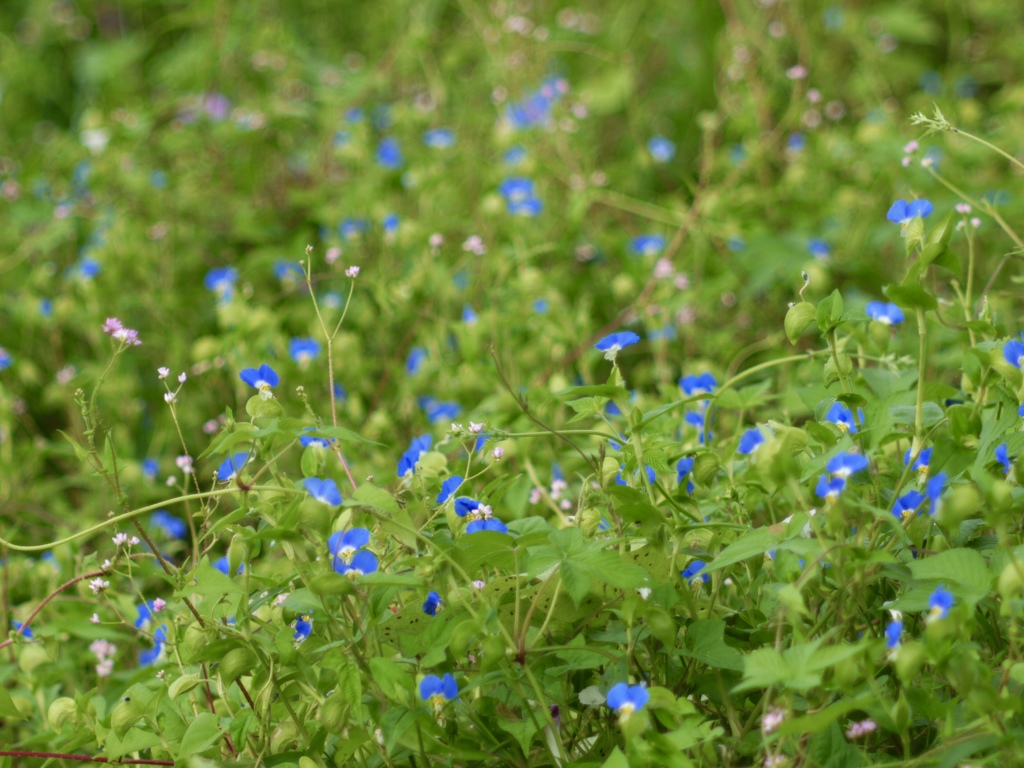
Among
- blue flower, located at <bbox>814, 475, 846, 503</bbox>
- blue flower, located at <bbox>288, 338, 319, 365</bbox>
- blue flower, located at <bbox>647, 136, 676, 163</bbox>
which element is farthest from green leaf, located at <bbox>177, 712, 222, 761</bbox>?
blue flower, located at <bbox>647, 136, 676, 163</bbox>

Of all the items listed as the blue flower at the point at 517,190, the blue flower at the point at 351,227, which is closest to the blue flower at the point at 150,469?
the blue flower at the point at 351,227

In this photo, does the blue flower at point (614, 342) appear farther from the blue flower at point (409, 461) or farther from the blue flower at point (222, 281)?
the blue flower at point (222, 281)

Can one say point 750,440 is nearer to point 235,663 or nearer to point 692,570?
point 692,570

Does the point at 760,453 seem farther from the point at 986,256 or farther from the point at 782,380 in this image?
the point at 986,256

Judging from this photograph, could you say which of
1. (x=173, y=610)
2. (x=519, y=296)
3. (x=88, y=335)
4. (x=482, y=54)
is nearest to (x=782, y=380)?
(x=519, y=296)

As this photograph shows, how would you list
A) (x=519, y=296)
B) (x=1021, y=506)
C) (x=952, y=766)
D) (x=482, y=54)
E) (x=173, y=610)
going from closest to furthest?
(x=952, y=766), (x=1021, y=506), (x=173, y=610), (x=519, y=296), (x=482, y=54)

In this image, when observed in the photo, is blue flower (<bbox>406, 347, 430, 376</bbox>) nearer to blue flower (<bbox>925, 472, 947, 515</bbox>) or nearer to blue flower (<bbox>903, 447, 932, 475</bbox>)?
blue flower (<bbox>903, 447, 932, 475</bbox>)
